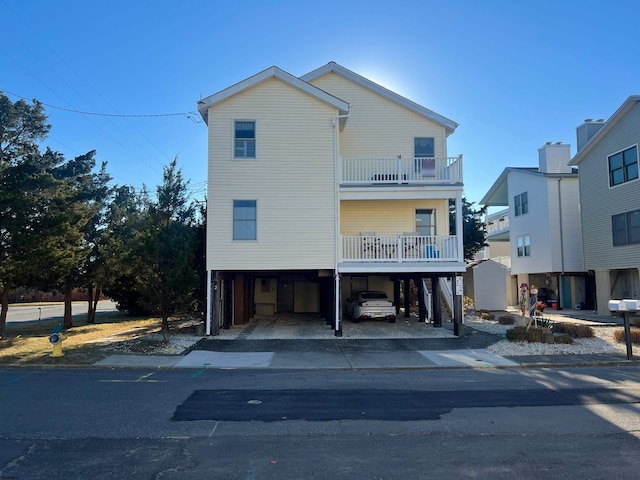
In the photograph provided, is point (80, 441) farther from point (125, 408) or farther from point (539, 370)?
point (539, 370)

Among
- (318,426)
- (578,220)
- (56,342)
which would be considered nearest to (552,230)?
(578,220)

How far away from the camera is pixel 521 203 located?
30.6 meters

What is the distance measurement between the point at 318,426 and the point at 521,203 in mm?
27985

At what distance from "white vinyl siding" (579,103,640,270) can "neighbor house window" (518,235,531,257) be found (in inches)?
205

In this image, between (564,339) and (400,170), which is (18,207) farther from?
(564,339)

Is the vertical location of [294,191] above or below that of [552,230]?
above

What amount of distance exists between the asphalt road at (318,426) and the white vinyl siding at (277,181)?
6.85 meters

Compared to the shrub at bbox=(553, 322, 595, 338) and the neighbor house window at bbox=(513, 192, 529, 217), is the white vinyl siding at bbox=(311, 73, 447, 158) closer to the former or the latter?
the shrub at bbox=(553, 322, 595, 338)

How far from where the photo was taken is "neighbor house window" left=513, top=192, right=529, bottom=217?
30.0 metres

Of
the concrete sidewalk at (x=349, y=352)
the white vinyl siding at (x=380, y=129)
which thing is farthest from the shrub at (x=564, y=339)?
the white vinyl siding at (x=380, y=129)

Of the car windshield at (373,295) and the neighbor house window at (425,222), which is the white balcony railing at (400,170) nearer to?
the neighbor house window at (425,222)

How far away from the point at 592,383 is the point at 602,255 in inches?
651

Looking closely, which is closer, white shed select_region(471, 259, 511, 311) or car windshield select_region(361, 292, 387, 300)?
car windshield select_region(361, 292, 387, 300)

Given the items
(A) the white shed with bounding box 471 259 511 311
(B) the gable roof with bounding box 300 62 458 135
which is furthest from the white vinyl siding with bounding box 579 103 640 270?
(B) the gable roof with bounding box 300 62 458 135
